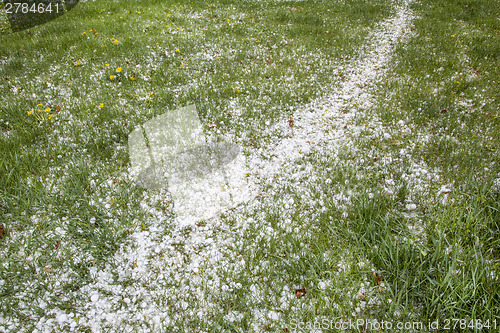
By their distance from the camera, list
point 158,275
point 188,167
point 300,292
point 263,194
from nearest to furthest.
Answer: point 300,292 < point 158,275 < point 263,194 < point 188,167

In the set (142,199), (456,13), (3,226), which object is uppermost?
(456,13)

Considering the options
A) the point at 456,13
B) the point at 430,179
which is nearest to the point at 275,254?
the point at 430,179

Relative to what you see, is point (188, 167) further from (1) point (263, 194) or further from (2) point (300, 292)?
(2) point (300, 292)

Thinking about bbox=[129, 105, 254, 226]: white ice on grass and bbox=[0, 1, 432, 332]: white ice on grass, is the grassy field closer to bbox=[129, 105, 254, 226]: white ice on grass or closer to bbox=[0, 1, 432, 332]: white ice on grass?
bbox=[0, 1, 432, 332]: white ice on grass

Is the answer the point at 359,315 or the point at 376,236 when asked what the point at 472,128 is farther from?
the point at 359,315

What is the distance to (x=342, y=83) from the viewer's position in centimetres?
955

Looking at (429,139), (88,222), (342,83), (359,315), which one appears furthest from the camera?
(342,83)

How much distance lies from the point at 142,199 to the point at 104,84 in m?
5.19

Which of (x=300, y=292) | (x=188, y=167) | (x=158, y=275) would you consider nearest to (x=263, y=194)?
(x=188, y=167)

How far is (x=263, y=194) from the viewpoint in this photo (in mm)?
5387

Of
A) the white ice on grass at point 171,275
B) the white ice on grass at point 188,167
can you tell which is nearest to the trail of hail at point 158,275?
the white ice on grass at point 171,275

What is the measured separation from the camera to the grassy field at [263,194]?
3402mm

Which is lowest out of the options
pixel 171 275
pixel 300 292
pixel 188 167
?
pixel 300 292

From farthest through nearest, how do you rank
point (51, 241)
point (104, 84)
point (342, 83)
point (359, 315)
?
point (342, 83) < point (104, 84) < point (51, 241) < point (359, 315)
